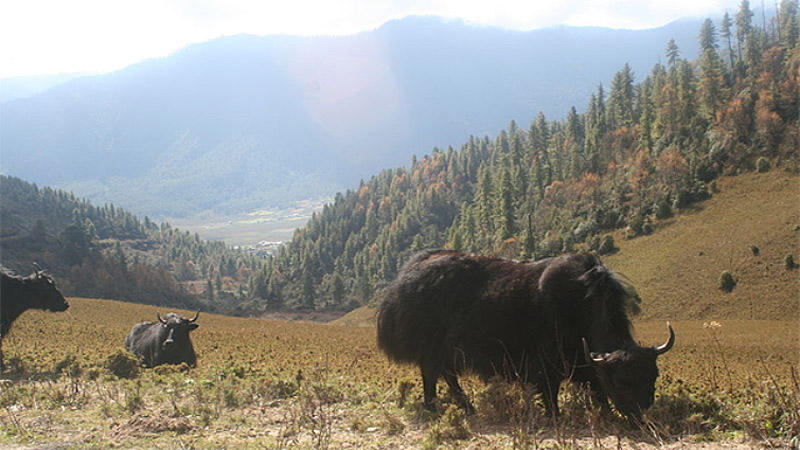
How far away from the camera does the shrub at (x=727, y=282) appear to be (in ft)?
172

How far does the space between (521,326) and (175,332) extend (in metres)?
10.8

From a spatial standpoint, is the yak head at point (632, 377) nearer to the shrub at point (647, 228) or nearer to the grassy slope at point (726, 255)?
the grassy slope at point (726, 255)

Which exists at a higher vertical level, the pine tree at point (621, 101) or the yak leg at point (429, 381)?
the pine tree at point (621, 101)

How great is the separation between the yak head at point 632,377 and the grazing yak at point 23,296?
597 inches

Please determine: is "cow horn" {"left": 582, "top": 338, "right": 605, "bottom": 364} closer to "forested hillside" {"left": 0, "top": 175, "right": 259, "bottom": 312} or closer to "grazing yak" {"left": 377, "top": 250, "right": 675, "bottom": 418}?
"grazing yak" {"left": 377, "top": 250, "right": 675, "bottom": 418}

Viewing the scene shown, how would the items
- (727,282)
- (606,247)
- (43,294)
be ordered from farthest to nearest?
(606,247)
(727,282)
(43,294)

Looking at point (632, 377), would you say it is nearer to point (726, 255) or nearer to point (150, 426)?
point (150, 426)

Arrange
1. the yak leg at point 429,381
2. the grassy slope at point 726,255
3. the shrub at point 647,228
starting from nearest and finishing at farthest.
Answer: the yak leg at point 429,381, the grassy slope at point 726,255, the shrub at point 647,228

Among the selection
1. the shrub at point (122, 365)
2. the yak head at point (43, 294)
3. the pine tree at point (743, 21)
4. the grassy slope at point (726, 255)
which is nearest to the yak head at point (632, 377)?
the shrub at point (122, 365)

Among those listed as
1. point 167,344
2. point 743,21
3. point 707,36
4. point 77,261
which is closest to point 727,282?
point 167,344

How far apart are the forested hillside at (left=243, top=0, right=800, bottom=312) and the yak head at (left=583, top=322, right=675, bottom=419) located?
69593mm

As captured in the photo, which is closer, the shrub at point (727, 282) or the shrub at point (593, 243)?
the shrub at point (727, 282)

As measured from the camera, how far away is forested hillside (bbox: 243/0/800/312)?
3191 inches

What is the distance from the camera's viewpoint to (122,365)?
41.8ft
